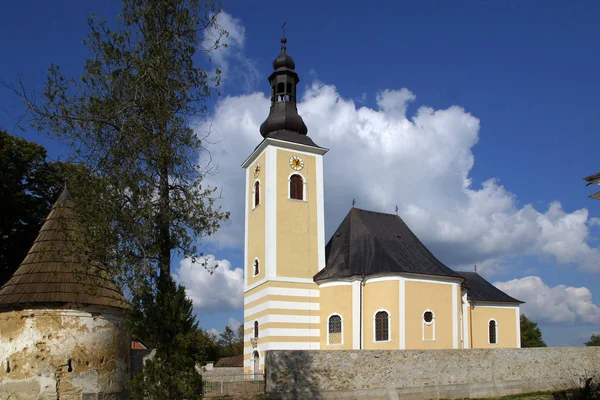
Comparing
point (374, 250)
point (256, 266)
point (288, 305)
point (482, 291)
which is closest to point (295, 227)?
point (256, 266)

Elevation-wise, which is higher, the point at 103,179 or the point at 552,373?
the point at 103,179

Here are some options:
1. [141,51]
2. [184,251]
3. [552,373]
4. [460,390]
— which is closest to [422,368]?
[460,390]

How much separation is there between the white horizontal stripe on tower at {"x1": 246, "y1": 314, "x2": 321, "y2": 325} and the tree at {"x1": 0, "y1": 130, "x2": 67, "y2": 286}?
11.7 meters

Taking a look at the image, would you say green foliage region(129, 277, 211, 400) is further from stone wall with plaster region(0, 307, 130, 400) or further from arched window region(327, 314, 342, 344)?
arched window region(327, 314, 342, 344)

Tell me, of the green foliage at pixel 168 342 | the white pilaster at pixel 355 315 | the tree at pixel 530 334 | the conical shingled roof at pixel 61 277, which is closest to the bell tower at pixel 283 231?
the white pilaster at pixel 355 315

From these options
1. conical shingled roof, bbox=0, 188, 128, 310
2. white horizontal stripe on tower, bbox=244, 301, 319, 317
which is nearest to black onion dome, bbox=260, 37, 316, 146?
white horizontal stripe on tower, bbox=244, 301, 319, 317

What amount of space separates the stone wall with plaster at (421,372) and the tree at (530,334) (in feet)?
96.1

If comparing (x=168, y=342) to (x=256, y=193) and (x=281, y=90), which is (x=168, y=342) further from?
(x=281, y=90)

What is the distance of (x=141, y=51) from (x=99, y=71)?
0.99 meters

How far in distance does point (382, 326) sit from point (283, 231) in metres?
6.99

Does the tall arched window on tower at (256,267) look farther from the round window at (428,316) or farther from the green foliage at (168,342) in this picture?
the green foliage at (168,342)

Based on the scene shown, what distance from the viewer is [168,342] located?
1106cm

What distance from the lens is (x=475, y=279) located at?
36.0m

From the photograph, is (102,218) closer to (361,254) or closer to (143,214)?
(143,214)
